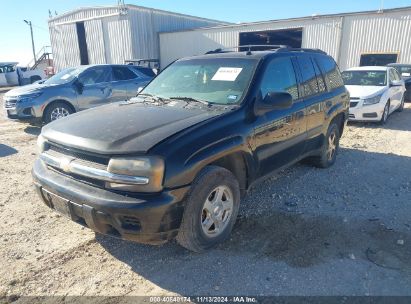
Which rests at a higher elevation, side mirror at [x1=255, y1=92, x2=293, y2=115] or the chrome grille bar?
side mirror at [x1=255, y1=92, x2=293, y2=115]

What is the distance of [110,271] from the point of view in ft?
9.87

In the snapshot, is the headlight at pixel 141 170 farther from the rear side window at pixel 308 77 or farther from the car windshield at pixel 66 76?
the car windshield at pixel 66 76

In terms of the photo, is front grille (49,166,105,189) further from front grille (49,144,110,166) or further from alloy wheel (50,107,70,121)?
alloy wheel (50,107,70,121)

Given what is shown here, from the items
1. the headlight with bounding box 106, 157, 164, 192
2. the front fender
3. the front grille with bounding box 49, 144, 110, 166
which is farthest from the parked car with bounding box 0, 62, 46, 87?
the headlight with bounding box 106, 157, 164, 192

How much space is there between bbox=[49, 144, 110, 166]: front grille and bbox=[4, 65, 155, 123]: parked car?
602 centimetres

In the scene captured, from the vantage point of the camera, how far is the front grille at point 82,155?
2.77 m

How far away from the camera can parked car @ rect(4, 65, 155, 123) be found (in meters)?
8.47

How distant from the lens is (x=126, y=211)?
2.57m

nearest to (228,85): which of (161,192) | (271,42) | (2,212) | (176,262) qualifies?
(161,192)

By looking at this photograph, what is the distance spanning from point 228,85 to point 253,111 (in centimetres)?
47

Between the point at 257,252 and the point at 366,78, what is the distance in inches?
344

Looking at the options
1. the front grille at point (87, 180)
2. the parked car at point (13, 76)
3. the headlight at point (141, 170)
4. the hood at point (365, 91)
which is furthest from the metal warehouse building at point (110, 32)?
the headlight at point (141, 170)

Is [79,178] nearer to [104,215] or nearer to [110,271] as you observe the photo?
[104,215]

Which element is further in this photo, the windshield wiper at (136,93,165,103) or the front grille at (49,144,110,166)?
the windshield wiper at (136,93,165,103)
